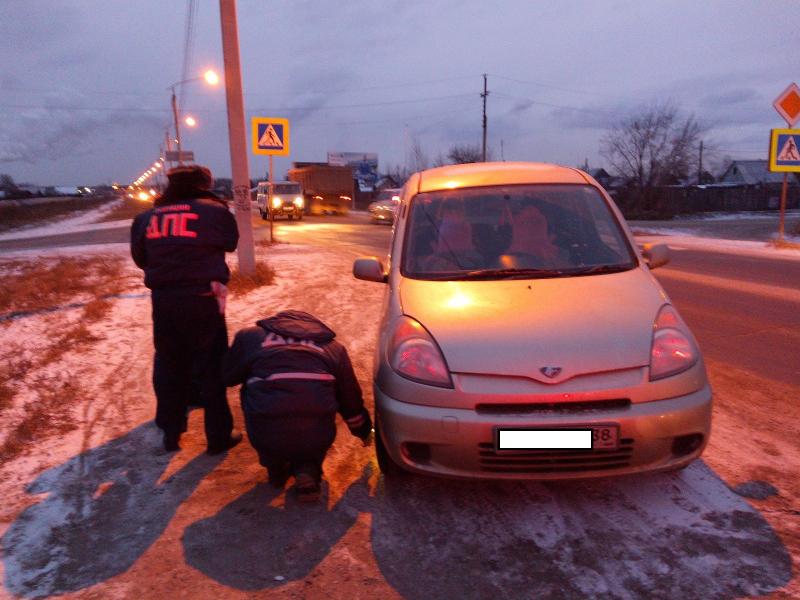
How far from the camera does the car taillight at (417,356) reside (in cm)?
317

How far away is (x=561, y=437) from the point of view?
297 centimetres

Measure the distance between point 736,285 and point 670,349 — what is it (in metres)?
8.51

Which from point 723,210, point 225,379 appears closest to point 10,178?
point 723,210

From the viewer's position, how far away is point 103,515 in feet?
11.2

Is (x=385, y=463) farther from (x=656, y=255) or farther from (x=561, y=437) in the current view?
(x=656, y=255)

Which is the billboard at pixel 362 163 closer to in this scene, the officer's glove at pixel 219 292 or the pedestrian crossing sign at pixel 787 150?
the pedestrian crossing sign at pixel 787 150

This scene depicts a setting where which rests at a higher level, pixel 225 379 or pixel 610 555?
pixel 225 379

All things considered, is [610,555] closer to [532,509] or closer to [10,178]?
[532,509]

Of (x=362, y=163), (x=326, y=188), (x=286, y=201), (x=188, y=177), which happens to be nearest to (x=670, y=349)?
(x=188, y=177)

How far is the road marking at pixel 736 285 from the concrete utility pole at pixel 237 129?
7250 mm

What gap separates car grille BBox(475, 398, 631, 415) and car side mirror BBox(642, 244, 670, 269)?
171 centimetres

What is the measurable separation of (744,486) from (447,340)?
1.82 m

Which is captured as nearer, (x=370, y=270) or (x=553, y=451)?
(x=553, y=451)

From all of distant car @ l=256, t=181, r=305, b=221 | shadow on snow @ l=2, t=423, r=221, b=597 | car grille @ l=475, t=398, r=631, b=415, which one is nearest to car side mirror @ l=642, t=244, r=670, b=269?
car grille @ l=475, t=398, r=631, b=415
